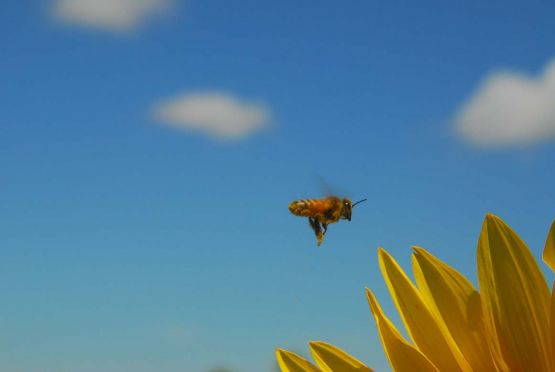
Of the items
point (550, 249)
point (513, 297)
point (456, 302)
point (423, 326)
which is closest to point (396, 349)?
point (423, 326)

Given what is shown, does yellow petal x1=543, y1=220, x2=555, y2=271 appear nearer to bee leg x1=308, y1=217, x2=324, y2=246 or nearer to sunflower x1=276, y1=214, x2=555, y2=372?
sunflower x1=276, y1=214, x2=555, y2=372

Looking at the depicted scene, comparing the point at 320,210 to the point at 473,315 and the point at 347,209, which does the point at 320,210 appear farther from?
the point at 473,315

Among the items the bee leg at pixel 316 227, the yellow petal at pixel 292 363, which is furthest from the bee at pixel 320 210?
the yellow petal at pixel 292 363

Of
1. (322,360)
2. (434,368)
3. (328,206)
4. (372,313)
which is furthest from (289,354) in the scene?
(328,206)


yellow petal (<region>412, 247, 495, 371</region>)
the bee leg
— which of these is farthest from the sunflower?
the bee leg

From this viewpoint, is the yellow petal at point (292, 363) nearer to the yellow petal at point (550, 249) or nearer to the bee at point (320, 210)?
the yellow petal at point (550, 249)

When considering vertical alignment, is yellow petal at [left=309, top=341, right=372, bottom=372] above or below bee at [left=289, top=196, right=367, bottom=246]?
below

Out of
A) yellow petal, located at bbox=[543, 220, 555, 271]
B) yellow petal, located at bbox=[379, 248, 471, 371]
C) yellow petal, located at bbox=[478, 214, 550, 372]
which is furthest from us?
yellow petal, located at bbox=[379, 248, 471, 371]

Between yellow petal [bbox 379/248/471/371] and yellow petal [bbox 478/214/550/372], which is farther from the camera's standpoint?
yellow petal [bbox 379/248/471/371]
